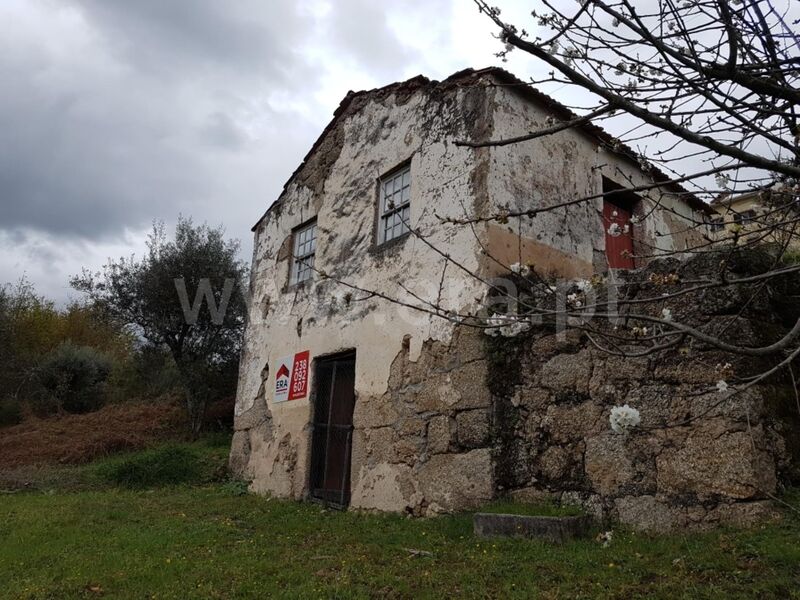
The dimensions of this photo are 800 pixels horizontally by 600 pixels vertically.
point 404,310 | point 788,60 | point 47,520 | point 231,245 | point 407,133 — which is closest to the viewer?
point 788,60

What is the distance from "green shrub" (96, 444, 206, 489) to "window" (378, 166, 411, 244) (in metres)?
5.09

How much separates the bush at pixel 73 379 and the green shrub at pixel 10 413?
2.72 ft

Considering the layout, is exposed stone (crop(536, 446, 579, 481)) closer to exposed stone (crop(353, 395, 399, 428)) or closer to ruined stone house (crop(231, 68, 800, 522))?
ruined stone house (crop(231, 68, 800, 522))

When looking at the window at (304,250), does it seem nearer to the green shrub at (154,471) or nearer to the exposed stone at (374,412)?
the exposed stone at (374,412)

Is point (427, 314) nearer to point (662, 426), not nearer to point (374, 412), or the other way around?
point (374, 412)

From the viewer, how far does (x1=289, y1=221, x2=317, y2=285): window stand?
30.4 ft

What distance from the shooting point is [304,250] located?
962cm

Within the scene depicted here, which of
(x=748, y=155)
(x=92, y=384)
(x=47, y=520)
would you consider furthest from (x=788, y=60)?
(x=92, y=384)

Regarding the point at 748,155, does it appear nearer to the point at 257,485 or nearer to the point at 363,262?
the point at 363,262

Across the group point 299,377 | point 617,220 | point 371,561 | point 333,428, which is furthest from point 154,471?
point 617,220

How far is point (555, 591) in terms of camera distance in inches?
135

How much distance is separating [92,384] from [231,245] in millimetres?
5648

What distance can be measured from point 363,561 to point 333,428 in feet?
11.1

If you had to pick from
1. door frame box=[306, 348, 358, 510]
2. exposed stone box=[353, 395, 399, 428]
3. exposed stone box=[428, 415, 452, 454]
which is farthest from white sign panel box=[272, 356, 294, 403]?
exposed stone box=[428, 415, 452, 454]
